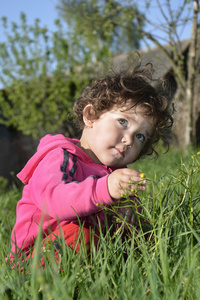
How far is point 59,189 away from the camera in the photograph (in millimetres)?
1640

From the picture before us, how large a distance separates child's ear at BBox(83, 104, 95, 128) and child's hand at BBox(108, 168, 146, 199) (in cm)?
64

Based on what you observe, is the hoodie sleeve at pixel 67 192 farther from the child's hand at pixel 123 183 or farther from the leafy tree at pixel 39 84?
the leafy tree at pixel 39 84

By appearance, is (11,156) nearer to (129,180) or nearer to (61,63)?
(61,63)

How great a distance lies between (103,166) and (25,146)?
787cm

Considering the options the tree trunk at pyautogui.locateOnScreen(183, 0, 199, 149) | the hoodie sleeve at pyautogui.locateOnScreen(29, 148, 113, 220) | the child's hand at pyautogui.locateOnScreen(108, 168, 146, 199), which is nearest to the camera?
the child's hand at pyautogui.locateOnScreen(108, 168, 146, 199)

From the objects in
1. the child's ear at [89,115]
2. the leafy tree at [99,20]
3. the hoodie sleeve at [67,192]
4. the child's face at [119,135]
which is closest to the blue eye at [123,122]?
the child's face at [119,135]

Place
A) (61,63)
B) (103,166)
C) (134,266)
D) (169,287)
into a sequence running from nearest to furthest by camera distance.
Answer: (169,287) → (134,266) → (103,166) → (61,63)

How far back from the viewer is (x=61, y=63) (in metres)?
9.34

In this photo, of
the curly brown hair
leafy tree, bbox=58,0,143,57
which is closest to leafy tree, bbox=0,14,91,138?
leafy tree, bbox=58,0,143,57

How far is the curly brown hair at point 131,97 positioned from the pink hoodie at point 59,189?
33cm

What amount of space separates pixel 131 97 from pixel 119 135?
1.00 feet

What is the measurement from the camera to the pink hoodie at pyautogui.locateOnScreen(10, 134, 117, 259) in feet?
5.32

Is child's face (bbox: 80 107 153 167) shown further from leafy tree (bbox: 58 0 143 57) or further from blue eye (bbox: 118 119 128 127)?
leafy tree (bbox: 58 0 143 57)

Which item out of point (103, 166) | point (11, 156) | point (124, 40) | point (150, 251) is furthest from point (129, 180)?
point (124, 40)
